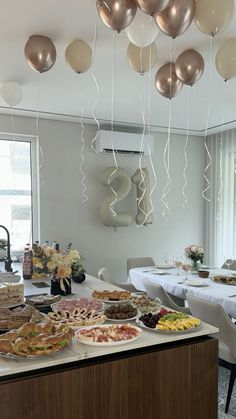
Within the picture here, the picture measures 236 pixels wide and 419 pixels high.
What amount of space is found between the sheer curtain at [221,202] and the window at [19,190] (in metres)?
2.76

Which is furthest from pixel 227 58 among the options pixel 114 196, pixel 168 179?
pixel 168 179

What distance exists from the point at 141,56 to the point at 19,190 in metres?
2.79

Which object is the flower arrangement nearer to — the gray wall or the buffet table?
the gray wall

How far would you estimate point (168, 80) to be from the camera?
9.20 feet

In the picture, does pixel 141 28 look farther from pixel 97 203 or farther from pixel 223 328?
pixel 97 203

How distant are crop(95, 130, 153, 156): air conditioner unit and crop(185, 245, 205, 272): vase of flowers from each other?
1735mm

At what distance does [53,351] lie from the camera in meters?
1.36

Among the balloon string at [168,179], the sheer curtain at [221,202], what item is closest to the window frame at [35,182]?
the balloon string at [168,179]

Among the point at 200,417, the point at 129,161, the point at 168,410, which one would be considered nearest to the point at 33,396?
the point at 168,410

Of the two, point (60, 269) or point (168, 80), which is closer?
point (60, 269)

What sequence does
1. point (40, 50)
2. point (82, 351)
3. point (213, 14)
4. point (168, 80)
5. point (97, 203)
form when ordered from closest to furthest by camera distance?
1. point (82, 351)
2. point (213, 14)
3. point (40, 50)
4. point (168, 80)
5. point (97, 203)

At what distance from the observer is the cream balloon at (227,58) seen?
2.43m

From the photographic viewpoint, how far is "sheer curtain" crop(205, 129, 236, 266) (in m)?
5.26

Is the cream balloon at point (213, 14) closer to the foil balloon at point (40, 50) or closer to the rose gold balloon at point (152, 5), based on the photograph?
the rose gold balloon at point (152, 5)
